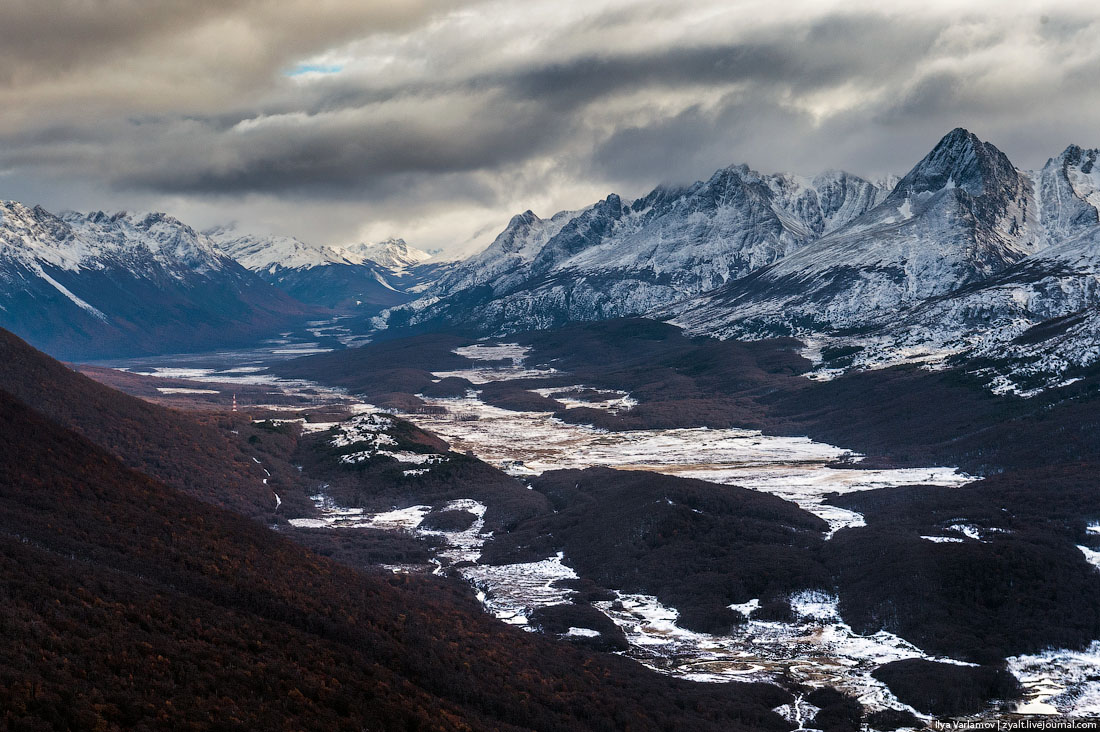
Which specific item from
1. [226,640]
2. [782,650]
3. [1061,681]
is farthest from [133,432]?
[1061,681]

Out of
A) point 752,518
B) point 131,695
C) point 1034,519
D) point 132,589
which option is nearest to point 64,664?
point 131,695

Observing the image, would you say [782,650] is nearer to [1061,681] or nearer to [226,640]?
[1061,681]

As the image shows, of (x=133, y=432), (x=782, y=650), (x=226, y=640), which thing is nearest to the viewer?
(x=226, y=640)

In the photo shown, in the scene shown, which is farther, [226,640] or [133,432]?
[133,432]

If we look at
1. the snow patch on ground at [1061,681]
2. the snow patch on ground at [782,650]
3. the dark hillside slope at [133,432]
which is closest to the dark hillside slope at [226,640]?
the snow patch on ground at [782,650]

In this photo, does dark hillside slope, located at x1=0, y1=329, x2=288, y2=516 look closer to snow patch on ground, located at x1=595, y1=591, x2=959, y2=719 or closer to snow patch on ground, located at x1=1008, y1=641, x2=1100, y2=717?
snow patch on ground, located at x1=595, y1=591, x2=959, y2=719

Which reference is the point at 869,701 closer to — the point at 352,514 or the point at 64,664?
the point at 64,664

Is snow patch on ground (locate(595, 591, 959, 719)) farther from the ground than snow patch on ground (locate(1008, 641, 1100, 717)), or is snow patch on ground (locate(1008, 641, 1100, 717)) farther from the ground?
snow patch on ground (locate(595, 591, 959, 719))

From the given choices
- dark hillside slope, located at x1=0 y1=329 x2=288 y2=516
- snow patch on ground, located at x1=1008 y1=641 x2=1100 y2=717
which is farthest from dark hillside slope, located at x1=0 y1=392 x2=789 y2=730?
dark hillside slope, located at x1=0 y1=329 x2=288 y2=516

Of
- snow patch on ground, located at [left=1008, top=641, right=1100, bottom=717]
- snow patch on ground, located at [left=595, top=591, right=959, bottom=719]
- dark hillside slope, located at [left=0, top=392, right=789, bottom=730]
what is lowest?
snow patch on ground, located at [left=1008, top=641, right=1100, bottom=717]
